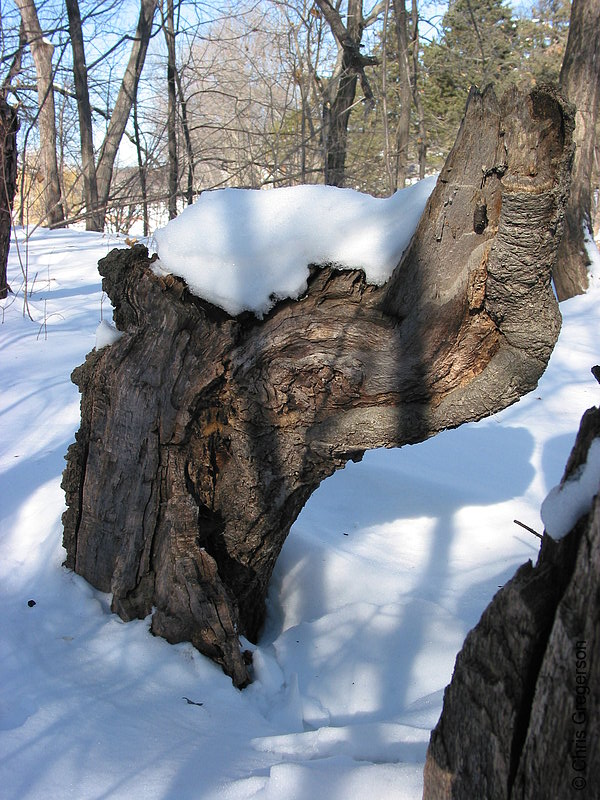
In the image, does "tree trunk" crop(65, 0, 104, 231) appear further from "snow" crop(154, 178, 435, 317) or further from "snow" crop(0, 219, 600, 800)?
"snow" crop(154, 178, 435, 317)

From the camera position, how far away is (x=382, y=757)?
1.55 meters

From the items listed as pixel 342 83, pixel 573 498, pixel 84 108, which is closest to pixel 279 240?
pixel 573 498

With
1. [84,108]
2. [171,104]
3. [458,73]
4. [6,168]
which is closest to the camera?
[6,168]

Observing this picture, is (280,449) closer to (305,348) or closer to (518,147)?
(305,348)

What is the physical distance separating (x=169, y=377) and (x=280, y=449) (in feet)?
1.44

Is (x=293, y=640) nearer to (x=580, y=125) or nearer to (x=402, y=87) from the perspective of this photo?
(x=580, y=125)

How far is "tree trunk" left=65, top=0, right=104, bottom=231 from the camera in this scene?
472 inches

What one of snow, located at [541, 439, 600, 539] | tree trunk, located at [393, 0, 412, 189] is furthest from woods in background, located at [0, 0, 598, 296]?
snow, located at [541, 439, 600, 539]

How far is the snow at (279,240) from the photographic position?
196 cm

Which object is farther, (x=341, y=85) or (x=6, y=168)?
(x=341, y=85)

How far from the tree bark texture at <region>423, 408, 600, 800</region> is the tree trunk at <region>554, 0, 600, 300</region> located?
21.0ft

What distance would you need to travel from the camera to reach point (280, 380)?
1979 millimetres

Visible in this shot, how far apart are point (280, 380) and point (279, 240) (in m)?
0.45

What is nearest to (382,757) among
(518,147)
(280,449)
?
(280,449)
